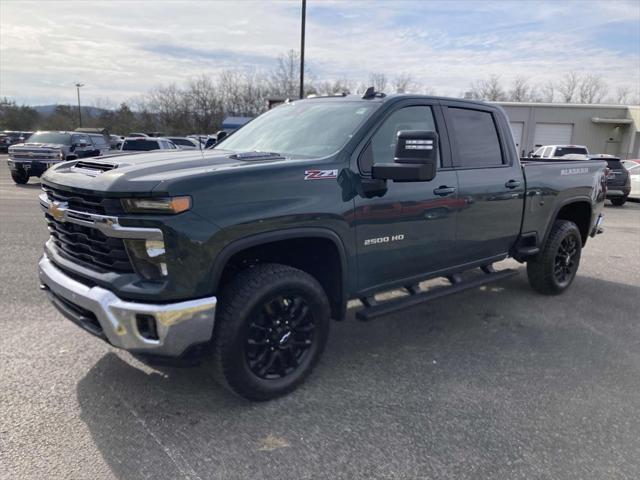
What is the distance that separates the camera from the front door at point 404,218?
3559 millimetres

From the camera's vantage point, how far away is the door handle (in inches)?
157

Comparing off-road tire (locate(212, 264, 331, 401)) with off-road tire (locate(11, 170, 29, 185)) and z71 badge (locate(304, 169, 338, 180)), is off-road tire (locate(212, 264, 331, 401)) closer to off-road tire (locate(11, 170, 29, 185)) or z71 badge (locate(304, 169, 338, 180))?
z71 badge (locate(304, 169, 338, 180))

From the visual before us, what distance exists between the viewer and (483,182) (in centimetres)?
442

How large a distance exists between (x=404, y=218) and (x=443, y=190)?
52 cm

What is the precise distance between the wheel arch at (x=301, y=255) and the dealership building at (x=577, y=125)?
34763 millimetres

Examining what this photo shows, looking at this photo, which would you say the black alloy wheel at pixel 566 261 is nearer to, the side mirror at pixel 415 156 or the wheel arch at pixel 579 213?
the wheel arch at pixel 579 213

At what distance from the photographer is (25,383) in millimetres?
3375

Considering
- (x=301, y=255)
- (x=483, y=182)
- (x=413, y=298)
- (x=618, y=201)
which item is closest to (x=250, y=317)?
(x=301, y=255)

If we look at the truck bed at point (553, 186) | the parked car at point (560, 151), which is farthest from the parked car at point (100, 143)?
the truck bed at point (553, 186)

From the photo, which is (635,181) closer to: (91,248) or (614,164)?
(614,164)

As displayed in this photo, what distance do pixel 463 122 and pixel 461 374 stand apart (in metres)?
2.20

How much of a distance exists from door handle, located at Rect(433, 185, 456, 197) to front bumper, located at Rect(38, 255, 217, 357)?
204 centimetres

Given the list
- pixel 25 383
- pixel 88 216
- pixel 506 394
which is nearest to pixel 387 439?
pixel 506 394

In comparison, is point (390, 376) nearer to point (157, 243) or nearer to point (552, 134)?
point (157, 243)
